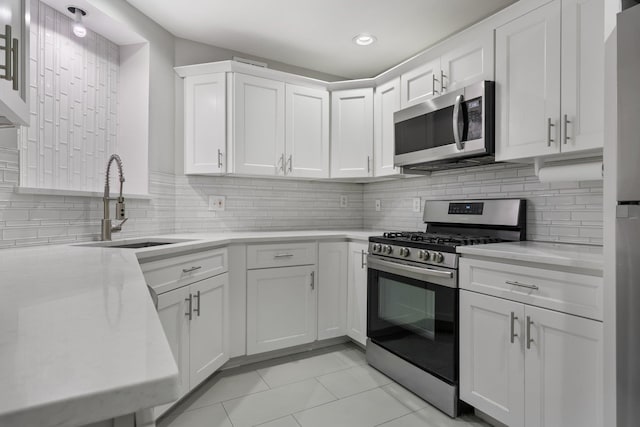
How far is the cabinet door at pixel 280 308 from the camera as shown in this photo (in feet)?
8.02

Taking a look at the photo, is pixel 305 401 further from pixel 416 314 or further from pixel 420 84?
pixel 420 84

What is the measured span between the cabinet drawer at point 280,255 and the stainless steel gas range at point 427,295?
0.47 meters

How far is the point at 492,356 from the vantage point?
1.70 m

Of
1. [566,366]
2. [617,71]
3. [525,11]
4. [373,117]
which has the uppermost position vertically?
[525,11]

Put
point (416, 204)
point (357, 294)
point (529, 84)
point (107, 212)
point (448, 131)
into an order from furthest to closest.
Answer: point (416, 204)
point (357, 294)
point (448, 131)
point (107, 212)
point (529, 84)

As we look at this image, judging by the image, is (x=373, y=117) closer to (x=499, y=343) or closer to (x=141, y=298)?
(x=499, y=343)

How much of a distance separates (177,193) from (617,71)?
8.90 ft

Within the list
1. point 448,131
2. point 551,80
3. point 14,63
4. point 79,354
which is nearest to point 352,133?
point 448,131

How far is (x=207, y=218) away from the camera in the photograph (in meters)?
2.90

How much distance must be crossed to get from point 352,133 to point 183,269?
1820 mm

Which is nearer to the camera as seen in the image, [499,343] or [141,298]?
[141,298]

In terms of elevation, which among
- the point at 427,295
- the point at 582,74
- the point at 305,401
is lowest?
the point at 305,401

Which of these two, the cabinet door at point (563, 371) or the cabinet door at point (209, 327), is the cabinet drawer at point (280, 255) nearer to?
the cabinet door at point (209, 327)

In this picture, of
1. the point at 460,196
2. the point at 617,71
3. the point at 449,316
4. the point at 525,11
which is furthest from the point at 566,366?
the point at 525,11
